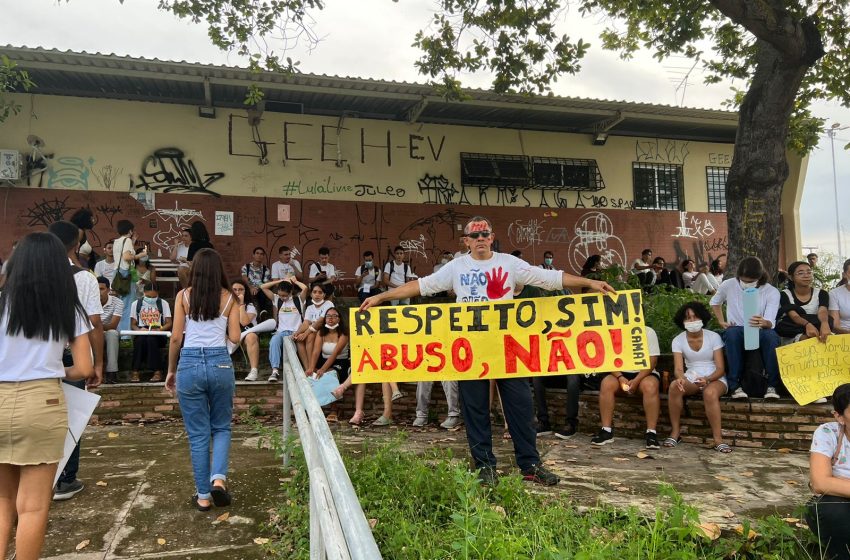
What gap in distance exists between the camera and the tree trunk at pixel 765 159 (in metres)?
8.11

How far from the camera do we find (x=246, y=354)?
8.84 metres

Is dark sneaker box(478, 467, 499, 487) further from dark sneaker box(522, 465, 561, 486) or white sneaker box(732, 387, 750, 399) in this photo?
white sneaker box(732, 387, 750, 399)

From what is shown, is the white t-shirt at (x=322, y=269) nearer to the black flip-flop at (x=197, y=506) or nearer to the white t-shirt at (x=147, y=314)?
the white t-shirt at (x=147, y=314)

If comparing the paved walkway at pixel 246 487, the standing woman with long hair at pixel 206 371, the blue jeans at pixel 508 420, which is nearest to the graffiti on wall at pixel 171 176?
the paved walkway at pixel 246 487

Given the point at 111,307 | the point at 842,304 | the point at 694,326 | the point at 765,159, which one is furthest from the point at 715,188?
the point at 111,307

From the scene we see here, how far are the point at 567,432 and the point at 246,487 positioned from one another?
3505mm

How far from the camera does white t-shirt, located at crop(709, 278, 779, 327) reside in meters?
6.34

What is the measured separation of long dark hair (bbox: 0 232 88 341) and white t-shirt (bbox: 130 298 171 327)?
599cm

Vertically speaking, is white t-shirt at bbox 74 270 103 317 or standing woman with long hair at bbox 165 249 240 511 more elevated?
white t-shirt at bbox 74 270 103 317

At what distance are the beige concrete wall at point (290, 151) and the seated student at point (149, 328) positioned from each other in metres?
4.02

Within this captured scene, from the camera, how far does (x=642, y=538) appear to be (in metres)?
3.46

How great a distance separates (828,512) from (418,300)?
6.96 metres

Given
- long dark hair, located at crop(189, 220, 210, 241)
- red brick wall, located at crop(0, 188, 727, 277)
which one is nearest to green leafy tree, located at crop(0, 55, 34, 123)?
red brick wall, located at crop(0, 188, 727, 277)

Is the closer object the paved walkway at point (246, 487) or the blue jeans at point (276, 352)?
the paved walkway at point (246, 487)
